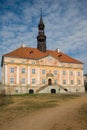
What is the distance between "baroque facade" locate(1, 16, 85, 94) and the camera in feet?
141

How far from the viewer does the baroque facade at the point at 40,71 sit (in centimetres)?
4300

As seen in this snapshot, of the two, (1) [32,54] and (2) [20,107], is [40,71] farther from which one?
(2) [20,107]

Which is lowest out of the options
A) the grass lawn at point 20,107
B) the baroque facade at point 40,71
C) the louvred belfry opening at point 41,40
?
the grass lawn at point 20,107

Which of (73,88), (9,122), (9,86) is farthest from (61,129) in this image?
(73,88)

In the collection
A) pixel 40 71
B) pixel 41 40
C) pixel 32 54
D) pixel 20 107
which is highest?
pixel 41 40

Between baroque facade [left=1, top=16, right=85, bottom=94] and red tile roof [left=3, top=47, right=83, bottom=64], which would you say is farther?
red tile roof [left=3, top=47, right=83, bottom=64]

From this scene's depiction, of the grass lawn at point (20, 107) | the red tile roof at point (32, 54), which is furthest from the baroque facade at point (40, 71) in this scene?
the grass lawn at point (20, 107)

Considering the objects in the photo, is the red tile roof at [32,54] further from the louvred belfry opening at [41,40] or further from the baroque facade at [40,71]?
the louvred belfry opening at [41,40]

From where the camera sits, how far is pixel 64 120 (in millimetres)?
11531

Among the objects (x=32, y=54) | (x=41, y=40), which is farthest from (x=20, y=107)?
(x=41, y=40)

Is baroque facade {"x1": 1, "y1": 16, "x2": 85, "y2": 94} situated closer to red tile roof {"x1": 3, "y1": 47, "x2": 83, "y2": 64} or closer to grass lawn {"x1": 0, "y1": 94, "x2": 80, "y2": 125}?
red tile roof {"x1": 3, "y1": 47, "x2": 83, "y2": 64}

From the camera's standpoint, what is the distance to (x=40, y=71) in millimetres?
46562

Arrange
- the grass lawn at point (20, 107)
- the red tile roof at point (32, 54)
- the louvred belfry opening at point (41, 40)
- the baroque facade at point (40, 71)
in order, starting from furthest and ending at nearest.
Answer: the louvred belfry opening at point (41, 40)
the red tile roof at point (32, 54)
the baroque facade at point (40, 71)
the grass lawn at point (20, 107)

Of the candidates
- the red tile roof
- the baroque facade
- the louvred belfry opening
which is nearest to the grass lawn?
the baroque facade
